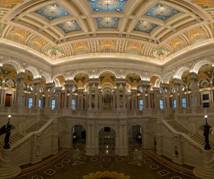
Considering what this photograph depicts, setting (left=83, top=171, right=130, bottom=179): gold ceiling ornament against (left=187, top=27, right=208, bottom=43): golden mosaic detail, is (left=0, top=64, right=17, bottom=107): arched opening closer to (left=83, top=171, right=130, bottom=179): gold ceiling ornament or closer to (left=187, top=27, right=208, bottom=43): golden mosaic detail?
(left=83, top=171, right=130, bottom=179): gold ceiling ornament

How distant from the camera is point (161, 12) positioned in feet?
45.4

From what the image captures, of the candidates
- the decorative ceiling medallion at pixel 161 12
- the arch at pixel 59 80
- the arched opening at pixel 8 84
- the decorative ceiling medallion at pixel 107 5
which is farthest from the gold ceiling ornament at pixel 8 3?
the arched opening at pixel 8 84

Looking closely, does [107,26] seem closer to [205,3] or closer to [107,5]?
[107,5]

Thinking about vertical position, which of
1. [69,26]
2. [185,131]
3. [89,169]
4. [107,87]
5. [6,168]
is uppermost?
[69,26]

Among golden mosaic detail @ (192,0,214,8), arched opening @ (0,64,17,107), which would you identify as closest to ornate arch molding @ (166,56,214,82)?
golden mosaic detail @ (192,0,214,8)

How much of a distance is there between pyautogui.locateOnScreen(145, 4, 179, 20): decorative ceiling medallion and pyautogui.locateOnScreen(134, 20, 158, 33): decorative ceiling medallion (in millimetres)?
1158

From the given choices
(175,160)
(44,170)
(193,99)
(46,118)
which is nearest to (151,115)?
(193,99)

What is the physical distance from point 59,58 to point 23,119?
25.9 feet

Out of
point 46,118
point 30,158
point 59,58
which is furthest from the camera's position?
point 59,58

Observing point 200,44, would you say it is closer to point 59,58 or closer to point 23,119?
point 59,58

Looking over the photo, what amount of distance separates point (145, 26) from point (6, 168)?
14.4 metres

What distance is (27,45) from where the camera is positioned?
17875mm

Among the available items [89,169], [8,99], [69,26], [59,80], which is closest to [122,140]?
[89,169]

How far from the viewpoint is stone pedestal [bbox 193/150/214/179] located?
1043 cm
